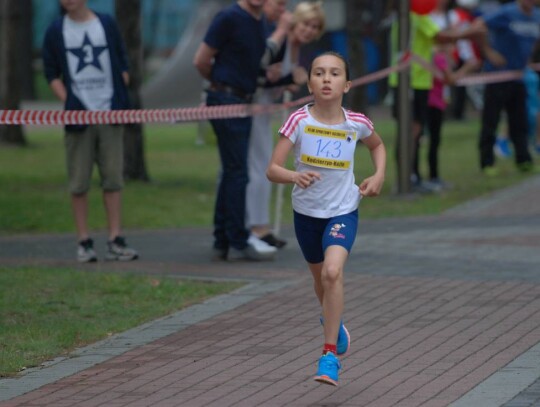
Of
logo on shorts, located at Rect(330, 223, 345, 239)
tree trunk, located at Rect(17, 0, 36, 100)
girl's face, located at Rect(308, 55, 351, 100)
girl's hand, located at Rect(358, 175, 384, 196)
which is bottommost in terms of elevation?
tree trunk, located at Rect(17, 0, 36, 100)

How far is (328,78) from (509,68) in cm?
1047

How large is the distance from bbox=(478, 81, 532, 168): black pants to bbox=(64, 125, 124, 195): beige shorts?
732cm

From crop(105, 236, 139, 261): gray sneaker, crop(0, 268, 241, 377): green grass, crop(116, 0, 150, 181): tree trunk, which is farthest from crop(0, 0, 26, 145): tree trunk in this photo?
crop(0, 268, 241, 377): green grass

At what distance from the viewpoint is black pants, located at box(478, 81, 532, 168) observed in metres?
16.5

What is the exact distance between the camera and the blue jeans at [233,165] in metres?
9.98

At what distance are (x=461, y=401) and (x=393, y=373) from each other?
0.66 metres

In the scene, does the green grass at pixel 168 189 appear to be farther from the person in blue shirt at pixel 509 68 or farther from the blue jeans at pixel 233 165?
the blue jeans at pixel 233 165

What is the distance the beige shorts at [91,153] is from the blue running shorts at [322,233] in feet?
12.2

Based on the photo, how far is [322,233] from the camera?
655 cm

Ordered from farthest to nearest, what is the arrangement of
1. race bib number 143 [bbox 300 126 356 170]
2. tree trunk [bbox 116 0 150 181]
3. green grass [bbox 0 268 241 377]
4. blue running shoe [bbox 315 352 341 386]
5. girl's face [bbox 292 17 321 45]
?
tree trunk [bbox 116 0 150 181] → girl's face [bbox 292 17 321 45] → green grass [bbox 0 268 241 377] → race bib number 143 [bbox 300 126 356 170] → blue running shoe [bbox 315 352 341 386]

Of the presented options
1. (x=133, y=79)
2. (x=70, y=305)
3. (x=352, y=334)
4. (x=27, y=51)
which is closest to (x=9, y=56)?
(x=133, y=79)

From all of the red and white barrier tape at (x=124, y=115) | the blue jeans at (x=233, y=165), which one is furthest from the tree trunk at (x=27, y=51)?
the blue jeans at (x=233, y=165)

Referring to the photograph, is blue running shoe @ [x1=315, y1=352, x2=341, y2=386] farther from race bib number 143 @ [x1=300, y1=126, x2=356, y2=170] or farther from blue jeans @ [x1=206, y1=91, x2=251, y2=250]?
blue jeans @ [x1=206, y1=91, x2=251, y2=250]

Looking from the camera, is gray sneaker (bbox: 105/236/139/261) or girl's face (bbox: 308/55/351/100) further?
gray sneaker (bbox: 105/236/139/261)
